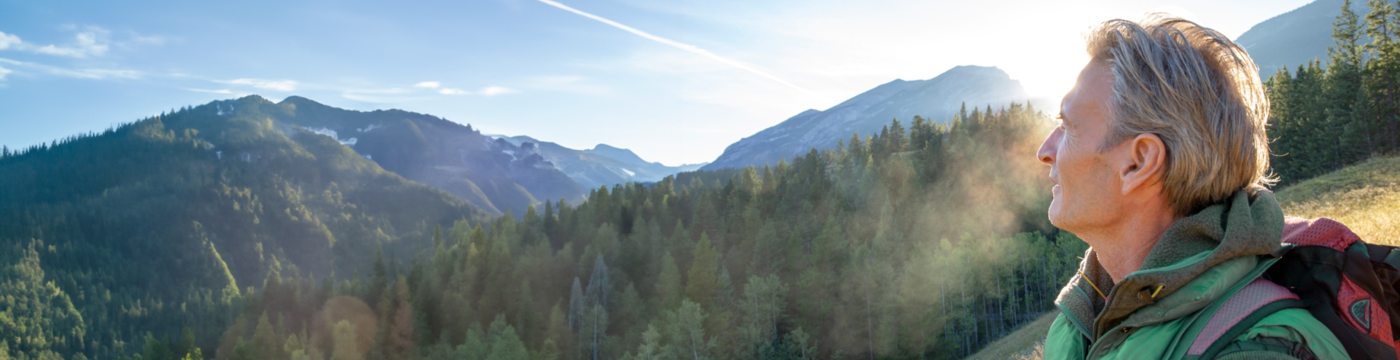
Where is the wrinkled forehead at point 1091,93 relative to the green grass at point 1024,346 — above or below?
above

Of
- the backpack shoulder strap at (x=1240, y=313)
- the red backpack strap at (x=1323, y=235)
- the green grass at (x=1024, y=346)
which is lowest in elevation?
the green grass at (x=1024, y=346)

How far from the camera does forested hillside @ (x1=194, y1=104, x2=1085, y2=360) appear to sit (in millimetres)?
43281

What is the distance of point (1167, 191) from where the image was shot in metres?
1.65

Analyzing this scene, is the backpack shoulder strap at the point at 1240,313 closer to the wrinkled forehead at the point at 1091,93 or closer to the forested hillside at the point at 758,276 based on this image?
the wrinkled forehead at the point at 1091,93

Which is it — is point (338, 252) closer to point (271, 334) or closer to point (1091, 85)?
point (271, 334)

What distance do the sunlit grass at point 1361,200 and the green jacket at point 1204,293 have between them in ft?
34.9

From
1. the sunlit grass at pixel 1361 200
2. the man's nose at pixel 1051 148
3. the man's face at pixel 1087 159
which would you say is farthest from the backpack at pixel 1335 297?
the sunlit grass at pixel 1361 200

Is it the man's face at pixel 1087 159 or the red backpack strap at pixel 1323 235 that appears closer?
the red backpack strap at pixel 1323 235

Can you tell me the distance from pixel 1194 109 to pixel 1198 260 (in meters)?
0.43

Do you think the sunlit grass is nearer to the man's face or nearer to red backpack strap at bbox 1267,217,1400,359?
the man's face

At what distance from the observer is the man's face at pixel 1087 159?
1732 millimetres

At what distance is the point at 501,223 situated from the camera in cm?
8375

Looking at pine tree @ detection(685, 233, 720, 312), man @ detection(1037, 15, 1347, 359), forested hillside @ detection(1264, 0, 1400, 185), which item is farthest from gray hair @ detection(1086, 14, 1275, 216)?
pine tree @ detection(685, 233, 720, 312)

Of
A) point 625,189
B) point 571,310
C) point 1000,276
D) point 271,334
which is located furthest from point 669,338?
point 625,189
